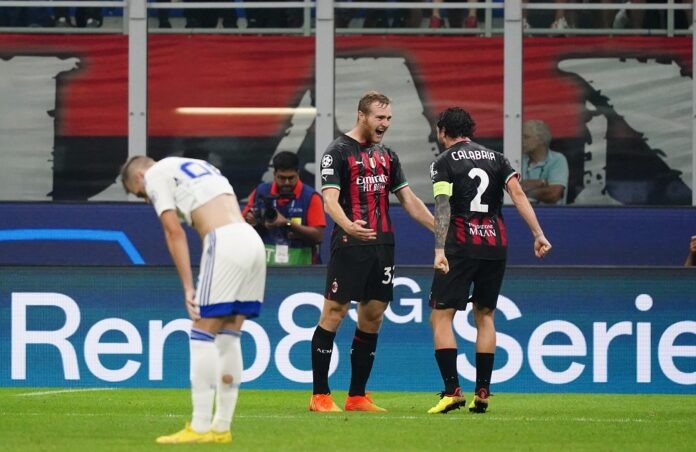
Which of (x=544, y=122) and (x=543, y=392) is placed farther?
A: (x=544, y=122)

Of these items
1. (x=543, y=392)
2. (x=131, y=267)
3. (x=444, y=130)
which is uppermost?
(x=444, y=130)

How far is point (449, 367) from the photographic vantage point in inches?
440

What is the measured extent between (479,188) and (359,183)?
840 mm

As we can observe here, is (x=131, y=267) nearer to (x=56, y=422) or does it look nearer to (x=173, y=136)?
(x=173, y=136)

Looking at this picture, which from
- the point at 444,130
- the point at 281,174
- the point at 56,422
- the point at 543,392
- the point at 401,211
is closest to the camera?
the point at 56,422

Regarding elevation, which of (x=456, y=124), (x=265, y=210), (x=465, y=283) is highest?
(x=456, y=124)

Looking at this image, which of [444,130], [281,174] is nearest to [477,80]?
[281,174]

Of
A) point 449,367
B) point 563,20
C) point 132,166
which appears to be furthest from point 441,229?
point 563,20

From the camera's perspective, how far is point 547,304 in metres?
14.2

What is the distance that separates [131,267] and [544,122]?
504cm

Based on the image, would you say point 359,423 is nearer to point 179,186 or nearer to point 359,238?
point 359,238

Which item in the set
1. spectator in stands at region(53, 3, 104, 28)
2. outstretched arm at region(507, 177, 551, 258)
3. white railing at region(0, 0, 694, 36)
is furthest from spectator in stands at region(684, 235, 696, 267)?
spectator in stands at region(53, 3, 104, 28)

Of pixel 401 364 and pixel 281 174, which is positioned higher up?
pixel 281 174

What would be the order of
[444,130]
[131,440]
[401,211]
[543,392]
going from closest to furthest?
[131,440]
[444,130]
[543,392]
[401,211]
